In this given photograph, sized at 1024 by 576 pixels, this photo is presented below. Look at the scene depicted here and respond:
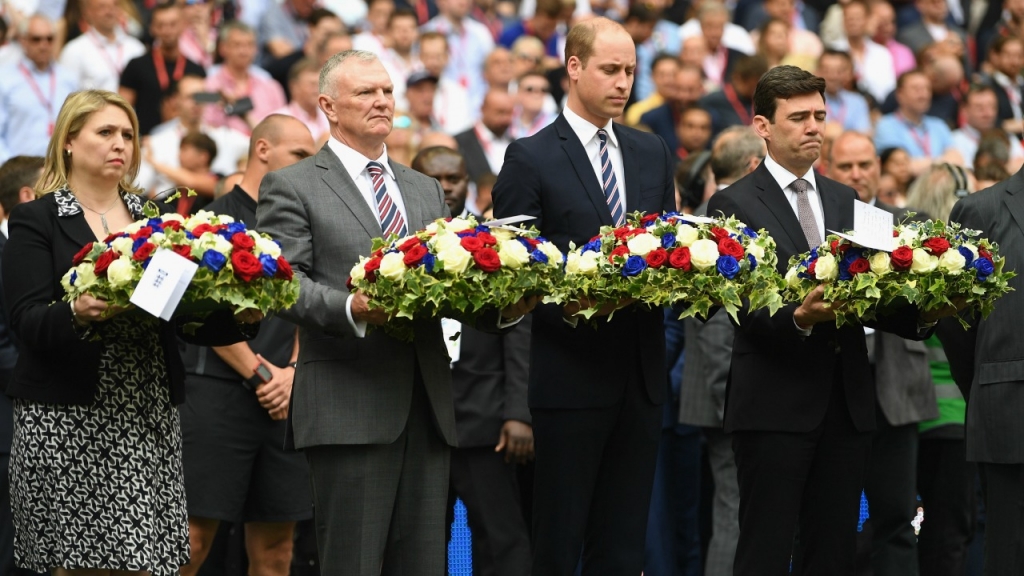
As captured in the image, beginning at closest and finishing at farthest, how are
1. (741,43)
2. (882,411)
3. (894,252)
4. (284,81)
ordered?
(894,252)
(882,411)
(284,81)
(741,43)

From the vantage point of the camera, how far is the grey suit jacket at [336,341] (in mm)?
5359

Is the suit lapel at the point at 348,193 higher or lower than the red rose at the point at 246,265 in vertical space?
higher

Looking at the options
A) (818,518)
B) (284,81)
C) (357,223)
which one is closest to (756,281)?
(818,518)

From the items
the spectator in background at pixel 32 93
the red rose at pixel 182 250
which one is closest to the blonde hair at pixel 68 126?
the red rose at pixel 182 250

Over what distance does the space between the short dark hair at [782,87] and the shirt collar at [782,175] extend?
0.19 metres

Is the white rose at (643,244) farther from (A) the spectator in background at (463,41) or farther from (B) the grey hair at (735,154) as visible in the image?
(A) the spectator in background at (463,41)

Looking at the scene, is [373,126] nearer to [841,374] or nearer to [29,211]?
[29,211]

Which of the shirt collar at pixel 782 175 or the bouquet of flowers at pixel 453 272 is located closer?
the bouquet of flowers at pixel 453 272

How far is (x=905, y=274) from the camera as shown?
5254mm

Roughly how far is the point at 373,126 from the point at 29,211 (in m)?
1.42

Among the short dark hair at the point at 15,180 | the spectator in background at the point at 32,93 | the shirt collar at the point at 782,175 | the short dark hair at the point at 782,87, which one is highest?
the spectator in background at the point at 32,93

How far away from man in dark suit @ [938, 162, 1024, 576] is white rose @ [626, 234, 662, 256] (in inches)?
64.5

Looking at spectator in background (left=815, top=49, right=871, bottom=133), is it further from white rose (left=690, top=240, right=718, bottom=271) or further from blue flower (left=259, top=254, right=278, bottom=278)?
blue flower (left=259, top=254, right=278, bottom=278)

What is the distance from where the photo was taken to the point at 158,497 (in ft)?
18.2
